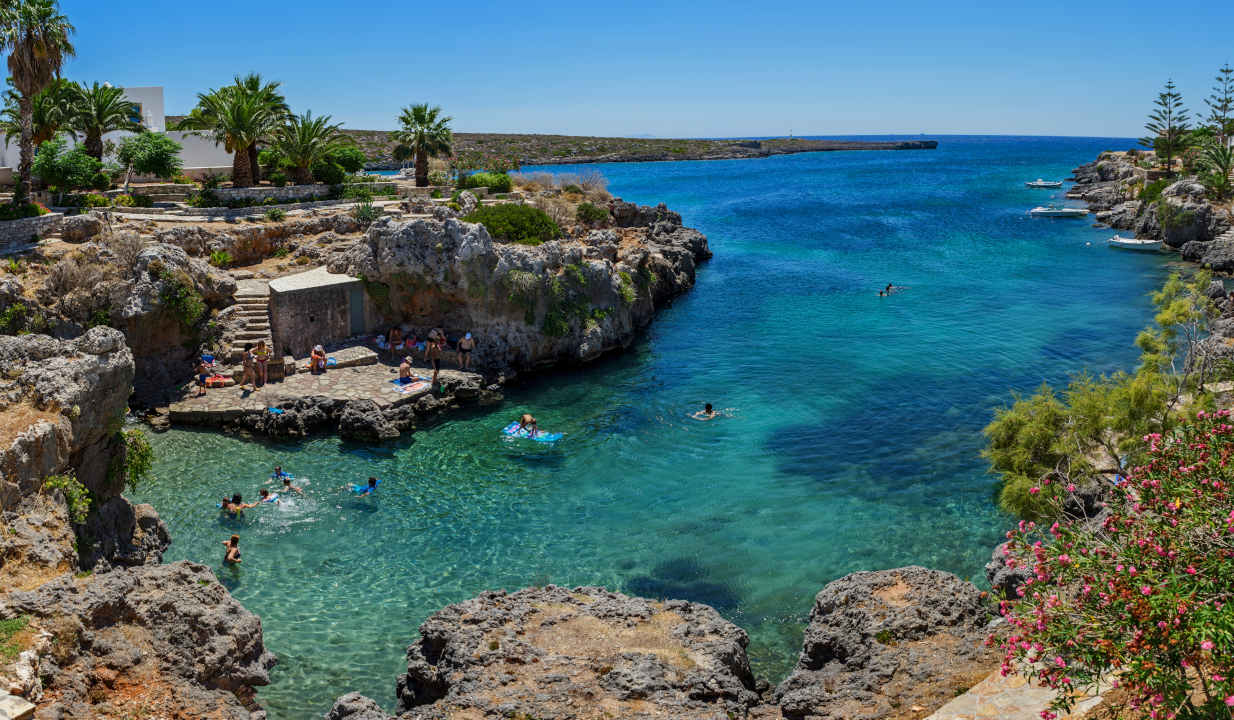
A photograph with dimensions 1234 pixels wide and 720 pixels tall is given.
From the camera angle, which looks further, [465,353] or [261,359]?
[465,353]

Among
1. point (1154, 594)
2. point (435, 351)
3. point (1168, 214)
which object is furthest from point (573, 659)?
point (1168, 214)

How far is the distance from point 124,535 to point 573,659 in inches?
429

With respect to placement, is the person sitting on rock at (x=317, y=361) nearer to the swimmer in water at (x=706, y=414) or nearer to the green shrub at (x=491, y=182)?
the swimmer in water at (x=706, y=414)

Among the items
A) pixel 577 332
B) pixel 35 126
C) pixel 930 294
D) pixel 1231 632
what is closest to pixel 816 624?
pixel 1231 632

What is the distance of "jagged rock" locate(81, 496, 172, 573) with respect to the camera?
1670 cm

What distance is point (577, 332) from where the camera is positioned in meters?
34.6

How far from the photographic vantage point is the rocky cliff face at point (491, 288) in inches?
1267

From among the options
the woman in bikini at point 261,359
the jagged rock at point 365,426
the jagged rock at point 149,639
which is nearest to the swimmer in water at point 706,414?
the jagged rock at point 365,426

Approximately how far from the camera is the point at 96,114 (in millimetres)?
40688

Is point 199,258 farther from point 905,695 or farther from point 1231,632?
point 1231,632

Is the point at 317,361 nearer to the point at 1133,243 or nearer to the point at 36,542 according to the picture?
the point at 36,542

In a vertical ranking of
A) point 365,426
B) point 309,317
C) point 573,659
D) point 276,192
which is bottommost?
point 573,659

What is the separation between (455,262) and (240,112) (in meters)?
15.0

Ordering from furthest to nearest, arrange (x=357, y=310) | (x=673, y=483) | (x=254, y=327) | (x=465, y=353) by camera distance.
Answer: (x=357, y=310), (x=465, y=353), (x=254, y=327), (x=673, y=483)
